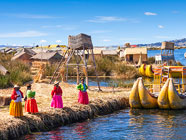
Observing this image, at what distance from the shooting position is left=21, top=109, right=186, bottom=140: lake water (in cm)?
1184

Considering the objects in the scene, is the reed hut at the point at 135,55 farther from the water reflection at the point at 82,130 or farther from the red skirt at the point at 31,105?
the red skirt at the point at 31,105

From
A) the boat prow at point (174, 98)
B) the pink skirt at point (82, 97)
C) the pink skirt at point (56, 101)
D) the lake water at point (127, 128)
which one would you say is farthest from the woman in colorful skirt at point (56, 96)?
the boat prow at point (174, 98)

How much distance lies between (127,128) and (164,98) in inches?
155

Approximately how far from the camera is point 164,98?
53.7 feet

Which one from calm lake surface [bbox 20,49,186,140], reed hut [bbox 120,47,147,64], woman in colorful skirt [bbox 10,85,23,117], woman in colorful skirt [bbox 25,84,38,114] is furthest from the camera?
reed hut [bbox 120,47,147,64]

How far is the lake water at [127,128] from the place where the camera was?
11.8 meters

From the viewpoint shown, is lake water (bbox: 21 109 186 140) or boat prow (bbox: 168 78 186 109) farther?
boat prow (bbox: 168 78 186 109)

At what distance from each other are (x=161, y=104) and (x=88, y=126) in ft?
16.0

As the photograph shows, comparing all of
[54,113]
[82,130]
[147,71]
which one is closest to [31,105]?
[54,113]

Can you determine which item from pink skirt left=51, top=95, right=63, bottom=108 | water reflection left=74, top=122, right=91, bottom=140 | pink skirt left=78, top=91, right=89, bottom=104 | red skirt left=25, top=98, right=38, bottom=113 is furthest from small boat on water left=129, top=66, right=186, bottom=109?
red skirt left=25, top=98, right=38, bottom=113

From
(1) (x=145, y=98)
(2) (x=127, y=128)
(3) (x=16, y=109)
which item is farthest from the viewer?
(1) (x=145, y=98)

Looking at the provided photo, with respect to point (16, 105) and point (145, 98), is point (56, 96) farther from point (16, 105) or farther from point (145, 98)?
point (145, 98)

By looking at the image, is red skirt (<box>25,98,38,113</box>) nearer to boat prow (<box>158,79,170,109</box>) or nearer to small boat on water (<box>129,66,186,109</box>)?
small boat on water (<box>129,66,186,109</box>)

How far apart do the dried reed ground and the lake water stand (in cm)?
29
